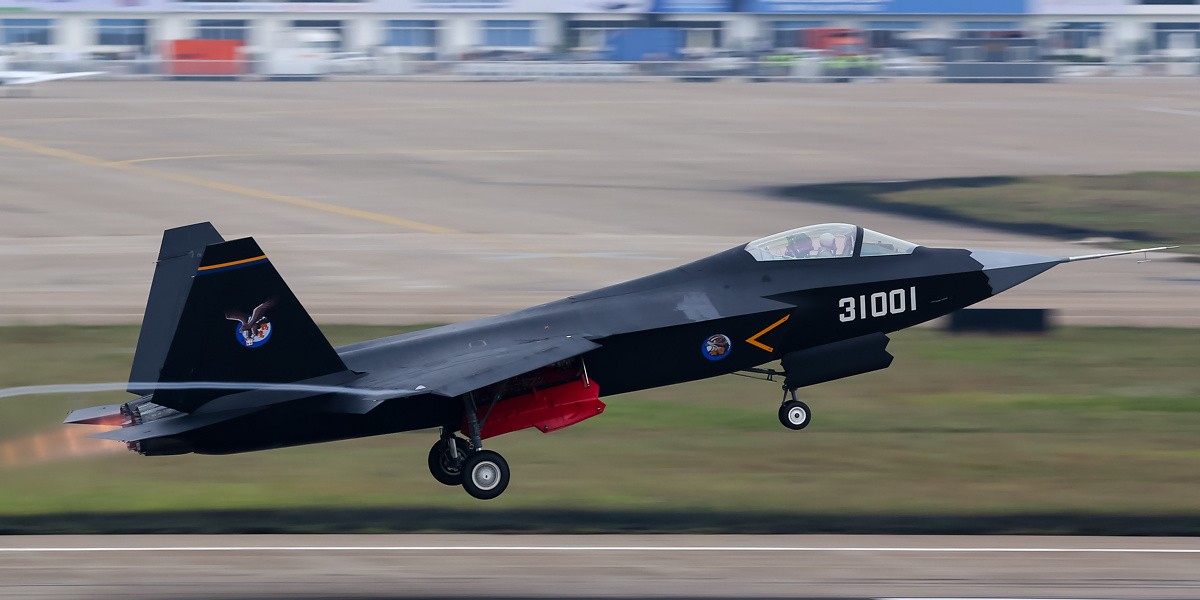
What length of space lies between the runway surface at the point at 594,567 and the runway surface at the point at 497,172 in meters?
15.4

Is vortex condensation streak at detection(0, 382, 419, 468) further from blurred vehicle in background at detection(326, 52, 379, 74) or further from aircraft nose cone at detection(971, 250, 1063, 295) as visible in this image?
blurred vehicle in background at detection(326, 52, 379, 74)

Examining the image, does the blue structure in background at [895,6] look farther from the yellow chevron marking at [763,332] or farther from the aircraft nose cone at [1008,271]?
the yellow chevron marking at [763,332]

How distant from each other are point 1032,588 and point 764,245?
5.75m

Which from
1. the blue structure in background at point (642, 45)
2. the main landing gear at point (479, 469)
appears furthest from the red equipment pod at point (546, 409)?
the blue structure in background at point (642, 45)

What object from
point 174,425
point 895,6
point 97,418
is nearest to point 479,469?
point 174,425

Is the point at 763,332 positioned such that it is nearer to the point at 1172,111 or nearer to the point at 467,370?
the point at 467,370

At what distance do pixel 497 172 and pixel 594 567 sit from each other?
4099 cm

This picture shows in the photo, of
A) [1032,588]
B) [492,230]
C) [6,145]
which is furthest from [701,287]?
[6,145]

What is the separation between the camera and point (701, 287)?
18969 mm

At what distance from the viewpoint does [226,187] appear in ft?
178

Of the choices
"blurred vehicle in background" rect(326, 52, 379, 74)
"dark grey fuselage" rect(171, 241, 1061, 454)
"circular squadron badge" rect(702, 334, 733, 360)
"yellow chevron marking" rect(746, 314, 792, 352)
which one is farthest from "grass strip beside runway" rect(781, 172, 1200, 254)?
"blurred vehicle in background" rect(326, 52, 379, 74)

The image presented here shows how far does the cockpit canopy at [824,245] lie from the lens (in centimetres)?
1898

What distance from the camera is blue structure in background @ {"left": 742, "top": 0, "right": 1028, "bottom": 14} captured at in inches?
4481

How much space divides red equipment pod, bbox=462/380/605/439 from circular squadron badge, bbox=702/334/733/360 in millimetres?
1565
